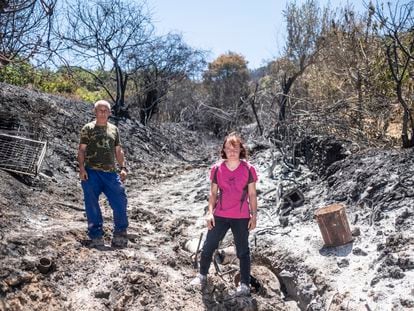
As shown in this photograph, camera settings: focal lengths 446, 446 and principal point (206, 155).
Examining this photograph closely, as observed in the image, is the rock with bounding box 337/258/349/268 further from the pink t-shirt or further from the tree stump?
the pink t-shirt

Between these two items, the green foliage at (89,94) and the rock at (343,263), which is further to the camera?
the green foliage at (89,94)

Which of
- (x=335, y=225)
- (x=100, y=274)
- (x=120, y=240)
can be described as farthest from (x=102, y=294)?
(x=335, y=225)

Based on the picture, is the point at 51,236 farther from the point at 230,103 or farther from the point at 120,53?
the point at 230,103

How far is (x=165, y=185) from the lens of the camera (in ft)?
28.6

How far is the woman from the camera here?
3498 mm

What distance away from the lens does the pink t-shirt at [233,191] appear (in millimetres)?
3498

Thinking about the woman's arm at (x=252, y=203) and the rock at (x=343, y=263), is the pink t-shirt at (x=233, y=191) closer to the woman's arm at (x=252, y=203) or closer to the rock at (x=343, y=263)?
the woman's arm at (x=252, y=203)

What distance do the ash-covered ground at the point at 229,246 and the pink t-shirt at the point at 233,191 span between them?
0.71m

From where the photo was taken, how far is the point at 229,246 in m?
4.86

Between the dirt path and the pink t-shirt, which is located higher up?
the pink t-shirt

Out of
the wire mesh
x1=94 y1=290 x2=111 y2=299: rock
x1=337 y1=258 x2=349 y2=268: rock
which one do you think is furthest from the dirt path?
the wire mesh

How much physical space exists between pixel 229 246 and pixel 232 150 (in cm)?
173

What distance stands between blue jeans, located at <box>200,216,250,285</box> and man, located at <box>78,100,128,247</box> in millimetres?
1183

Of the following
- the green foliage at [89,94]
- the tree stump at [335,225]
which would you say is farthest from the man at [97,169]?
the green foliage at [89,94]
